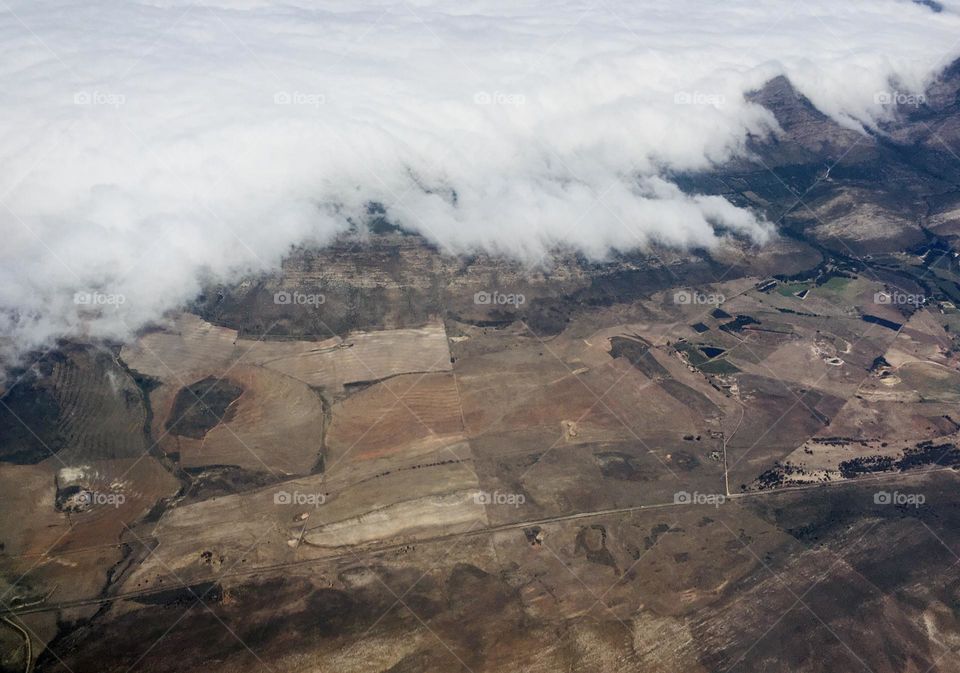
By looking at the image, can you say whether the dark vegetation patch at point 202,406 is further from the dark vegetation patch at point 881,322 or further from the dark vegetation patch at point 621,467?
the dark vegetation patch at point 881,322

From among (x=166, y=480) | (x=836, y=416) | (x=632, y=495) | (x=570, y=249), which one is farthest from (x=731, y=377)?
(x=166, y=480)

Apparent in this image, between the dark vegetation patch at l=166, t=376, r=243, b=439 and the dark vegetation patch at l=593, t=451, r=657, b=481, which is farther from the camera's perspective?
the dark vegetation patch at l=166, t=376, r=243, b=439

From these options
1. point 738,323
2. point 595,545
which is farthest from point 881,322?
point 595,545

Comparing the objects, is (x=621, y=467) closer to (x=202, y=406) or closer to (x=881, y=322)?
(x=202, y=406)

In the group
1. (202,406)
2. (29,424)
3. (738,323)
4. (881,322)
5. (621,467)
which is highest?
(29,424)

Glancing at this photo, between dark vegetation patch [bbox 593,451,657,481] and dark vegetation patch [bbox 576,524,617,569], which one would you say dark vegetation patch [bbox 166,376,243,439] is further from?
dark vegetation patch [bbox 593,451,657,481]

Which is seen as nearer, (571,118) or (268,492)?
(268,492)

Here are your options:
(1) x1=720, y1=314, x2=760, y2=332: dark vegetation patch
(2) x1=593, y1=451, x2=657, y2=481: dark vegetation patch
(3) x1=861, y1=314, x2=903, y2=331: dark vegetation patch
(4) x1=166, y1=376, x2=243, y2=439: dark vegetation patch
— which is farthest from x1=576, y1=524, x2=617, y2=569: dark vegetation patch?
(3) x1=861, y1=314, x2=903, y2=331: dark vegetation patch

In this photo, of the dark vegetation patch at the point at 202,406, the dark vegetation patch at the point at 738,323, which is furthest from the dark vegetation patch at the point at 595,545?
the dark vegetation patch at the point at 738,323

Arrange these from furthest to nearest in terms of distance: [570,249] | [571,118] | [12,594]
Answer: [571,118] < [570,249] < [12,594]

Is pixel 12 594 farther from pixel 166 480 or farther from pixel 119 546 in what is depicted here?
pixel 166 480

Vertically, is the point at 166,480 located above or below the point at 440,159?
below
